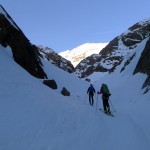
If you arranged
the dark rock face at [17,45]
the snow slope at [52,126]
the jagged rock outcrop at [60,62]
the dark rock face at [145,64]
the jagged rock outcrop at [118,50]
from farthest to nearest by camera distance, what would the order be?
the jagged rock outcrop at [118,50], the jagged rock outcrop at [60,62], the dark rock face at [145,64], the dark rock face at [17,45], the snow slope at [52,126]

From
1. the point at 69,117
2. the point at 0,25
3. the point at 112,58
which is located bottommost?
the point at 69,117

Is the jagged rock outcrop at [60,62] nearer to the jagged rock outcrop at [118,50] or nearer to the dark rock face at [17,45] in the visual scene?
the jagged rock outcrop at [118,50]

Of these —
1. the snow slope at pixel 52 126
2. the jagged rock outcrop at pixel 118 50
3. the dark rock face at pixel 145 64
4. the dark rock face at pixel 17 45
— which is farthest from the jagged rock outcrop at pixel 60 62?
the snow slope at pixel 52 126

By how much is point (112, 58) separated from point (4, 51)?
95068mm

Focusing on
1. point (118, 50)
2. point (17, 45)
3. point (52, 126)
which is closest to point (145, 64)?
point (17, 45)

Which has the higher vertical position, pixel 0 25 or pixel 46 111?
pixel 0 25

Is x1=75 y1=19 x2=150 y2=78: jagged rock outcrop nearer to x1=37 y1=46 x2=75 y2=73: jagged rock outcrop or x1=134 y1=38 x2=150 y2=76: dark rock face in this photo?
x1=37 y1=46 x2=75 y2=73: jagged rock outcrop

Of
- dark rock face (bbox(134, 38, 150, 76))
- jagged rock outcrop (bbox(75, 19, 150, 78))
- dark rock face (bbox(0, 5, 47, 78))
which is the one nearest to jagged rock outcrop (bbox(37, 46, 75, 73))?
jagged rock outcrop (bbox(75, 19, 150, 78))

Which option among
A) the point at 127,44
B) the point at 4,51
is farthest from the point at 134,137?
the point at 127,44

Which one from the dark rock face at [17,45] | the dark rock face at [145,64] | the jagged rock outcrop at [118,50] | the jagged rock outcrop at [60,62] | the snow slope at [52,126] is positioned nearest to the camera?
the snow slope at [52,126]

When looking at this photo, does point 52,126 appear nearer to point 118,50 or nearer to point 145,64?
point 145,64

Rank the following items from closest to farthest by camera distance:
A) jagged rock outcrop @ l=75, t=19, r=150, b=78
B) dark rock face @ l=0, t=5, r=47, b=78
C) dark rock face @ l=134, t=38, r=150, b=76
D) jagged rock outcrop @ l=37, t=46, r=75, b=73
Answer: dark rock face @ l=0, t=5, r=47, b=78 < dark rock face @ l=134, t=38, r=150, b=76 < jagged rock outcrop @ l=37, t=46, r=75, b=73 < jagged rock outcrop @ l=75, t=19, r=150, b=78

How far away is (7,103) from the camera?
12.9 meters

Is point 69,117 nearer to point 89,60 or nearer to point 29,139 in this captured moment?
point 29,139
